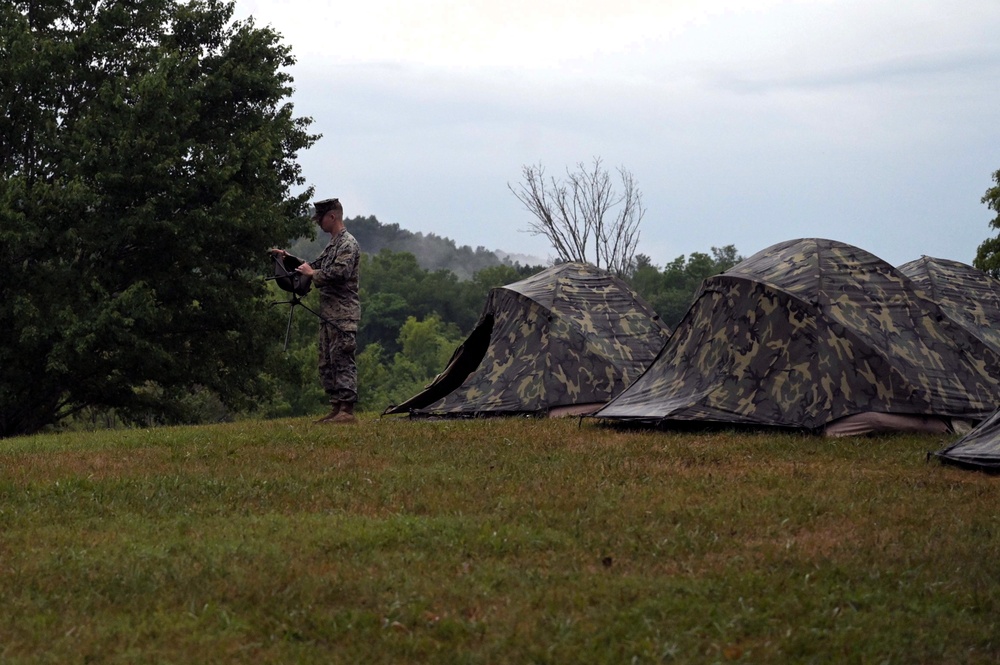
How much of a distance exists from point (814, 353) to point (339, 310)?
5.81 m

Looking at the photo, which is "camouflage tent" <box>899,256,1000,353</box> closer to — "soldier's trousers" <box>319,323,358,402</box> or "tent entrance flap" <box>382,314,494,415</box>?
"tent entrance flap" <box>382,314,494,415</box>

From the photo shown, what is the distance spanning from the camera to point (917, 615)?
19.5 ft

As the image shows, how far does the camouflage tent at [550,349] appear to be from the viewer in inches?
655

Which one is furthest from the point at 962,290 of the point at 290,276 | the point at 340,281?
the point at 290,276

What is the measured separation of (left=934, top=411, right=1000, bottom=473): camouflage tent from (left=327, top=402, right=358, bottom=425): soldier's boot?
721 cm

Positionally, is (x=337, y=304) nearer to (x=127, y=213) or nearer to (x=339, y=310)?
(x=339, y=310)

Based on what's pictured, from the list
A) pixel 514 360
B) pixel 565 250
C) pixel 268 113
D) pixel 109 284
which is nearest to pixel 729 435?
pixel 514 360

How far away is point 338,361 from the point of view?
1469 cm

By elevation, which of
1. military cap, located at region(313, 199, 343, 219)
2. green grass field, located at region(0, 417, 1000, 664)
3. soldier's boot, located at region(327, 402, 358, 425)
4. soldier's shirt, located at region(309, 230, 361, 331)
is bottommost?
green grass field, located at region(0, 417, 1000, 664)

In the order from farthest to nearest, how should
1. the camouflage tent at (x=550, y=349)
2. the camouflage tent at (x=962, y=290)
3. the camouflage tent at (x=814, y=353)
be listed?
1. the camouflage tent at (x=962, y=290)
2. the camouflage tent at (x=550, y=349)
3. the camouflage tent at (x=814, y=353)

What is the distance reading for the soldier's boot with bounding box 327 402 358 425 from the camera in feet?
48.5

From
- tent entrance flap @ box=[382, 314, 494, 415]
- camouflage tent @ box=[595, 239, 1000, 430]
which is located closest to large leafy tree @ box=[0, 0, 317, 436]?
tent entrance flap @ box=[382, 314, 494, 415]

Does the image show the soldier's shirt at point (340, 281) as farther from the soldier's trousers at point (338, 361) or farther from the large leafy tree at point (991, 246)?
the large leafy tree at point (991, 246)

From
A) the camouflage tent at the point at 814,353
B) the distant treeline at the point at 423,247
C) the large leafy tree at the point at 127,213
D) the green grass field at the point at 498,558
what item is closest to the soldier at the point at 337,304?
the green grass field at the point at 498,558
